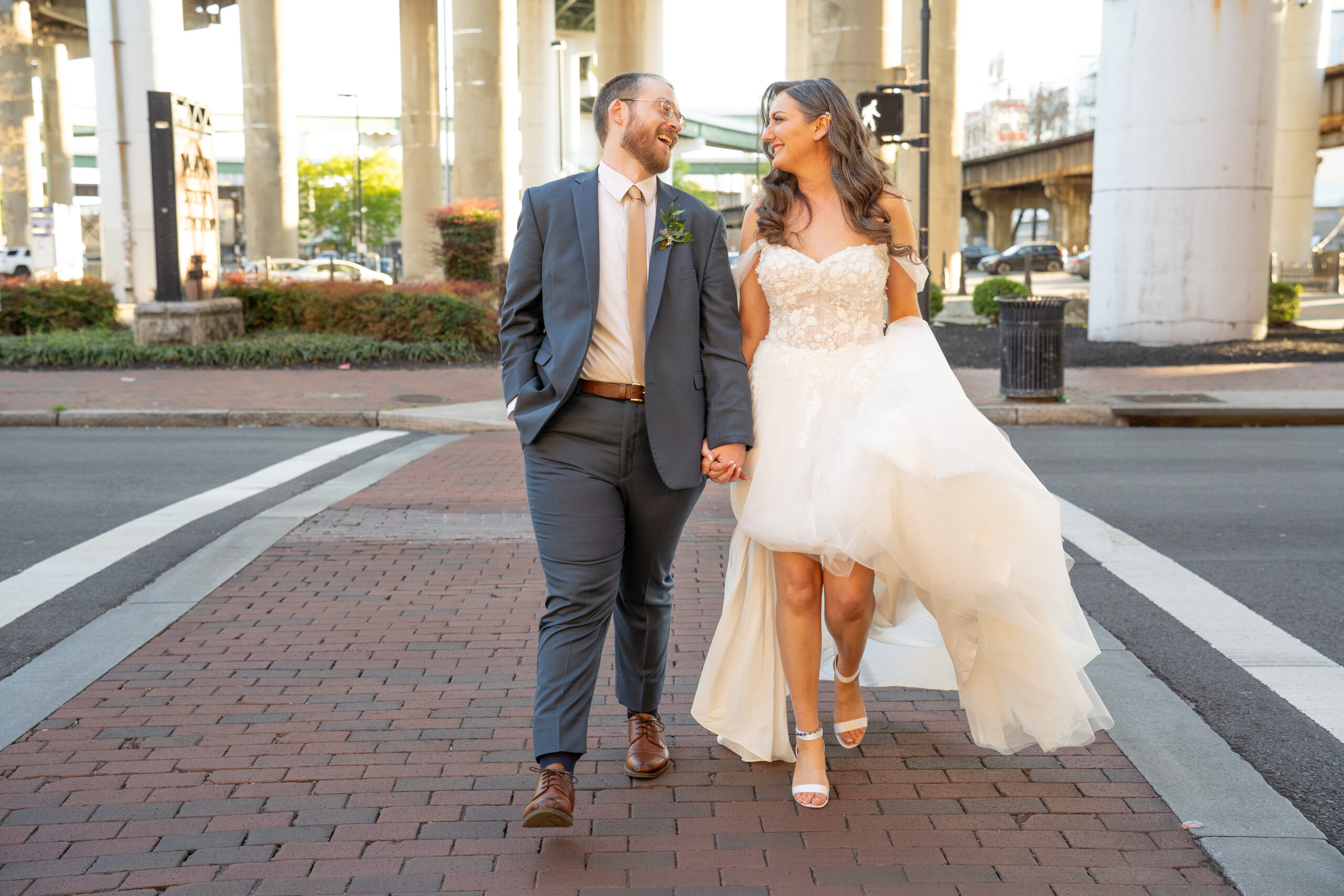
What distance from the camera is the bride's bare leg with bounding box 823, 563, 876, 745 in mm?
3787

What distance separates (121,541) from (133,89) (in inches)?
969

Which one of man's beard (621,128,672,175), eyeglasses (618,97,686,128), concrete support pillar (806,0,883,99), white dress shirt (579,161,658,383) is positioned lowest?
white dress shirt (579,161,658,383)

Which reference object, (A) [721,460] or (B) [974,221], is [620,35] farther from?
(B) [974,221]

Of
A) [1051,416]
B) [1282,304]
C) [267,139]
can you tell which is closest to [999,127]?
[267,139]

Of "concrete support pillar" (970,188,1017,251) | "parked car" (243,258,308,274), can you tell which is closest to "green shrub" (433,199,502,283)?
"parked car" (243,258,308,274)

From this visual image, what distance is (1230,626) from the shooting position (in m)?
5.69

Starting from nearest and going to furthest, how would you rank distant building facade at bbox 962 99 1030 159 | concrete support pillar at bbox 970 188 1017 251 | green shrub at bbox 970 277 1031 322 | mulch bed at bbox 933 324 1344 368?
mulch bed at bbox 933 324 1344 368, green shrub at bbox 970 277 1031 322, concrete support pillar at bbox 970 188 1017 251, distant building facade at bbox 962 99 1030 159

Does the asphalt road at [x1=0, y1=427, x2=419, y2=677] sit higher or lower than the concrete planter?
lower

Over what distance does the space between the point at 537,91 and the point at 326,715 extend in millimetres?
59243

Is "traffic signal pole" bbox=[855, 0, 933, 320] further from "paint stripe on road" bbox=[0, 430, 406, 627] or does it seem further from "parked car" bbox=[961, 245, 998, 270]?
"parked car" bbox=[961, 245, 998, 270]

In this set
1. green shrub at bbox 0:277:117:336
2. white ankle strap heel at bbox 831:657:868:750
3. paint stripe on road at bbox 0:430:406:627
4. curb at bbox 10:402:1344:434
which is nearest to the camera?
white ankle strap heel at bbox 831:657:868:750

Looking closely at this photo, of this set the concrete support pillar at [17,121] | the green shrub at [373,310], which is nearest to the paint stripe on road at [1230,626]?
the green shrub at [373,310]

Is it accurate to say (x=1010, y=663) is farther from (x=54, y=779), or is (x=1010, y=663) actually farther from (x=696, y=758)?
(x=54, y=779)

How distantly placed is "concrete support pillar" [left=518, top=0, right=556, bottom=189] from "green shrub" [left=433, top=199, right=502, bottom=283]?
34855mm
